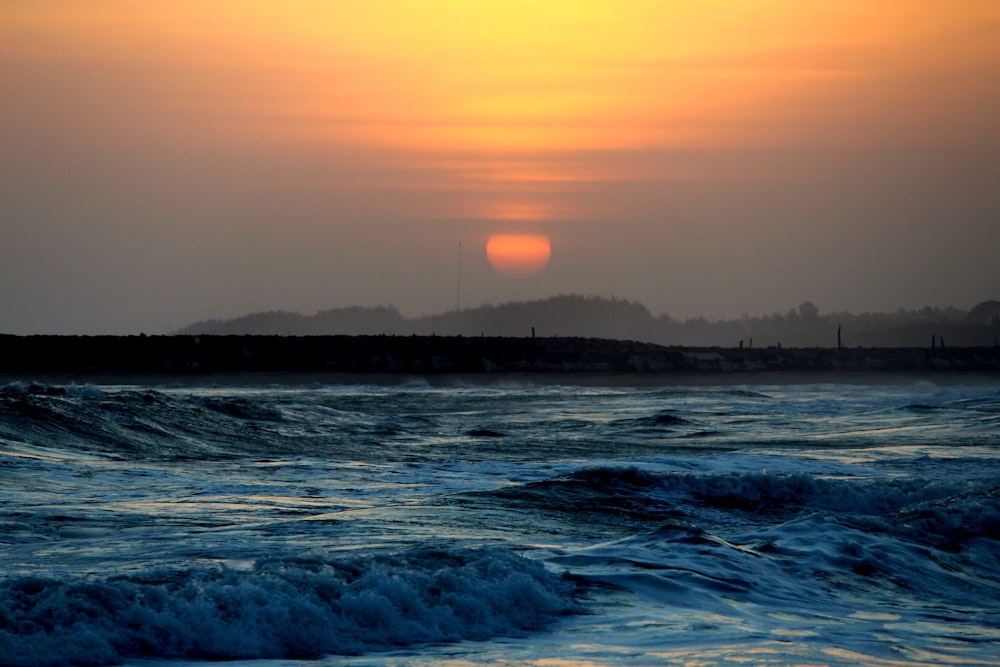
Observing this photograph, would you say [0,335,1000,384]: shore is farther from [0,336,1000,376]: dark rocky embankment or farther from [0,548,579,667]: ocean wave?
[0,548,579,667]: ocean wave

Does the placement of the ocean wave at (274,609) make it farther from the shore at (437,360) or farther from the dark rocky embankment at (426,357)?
the dark rocky embankment at (426,357)

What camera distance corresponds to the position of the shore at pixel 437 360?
195 feet

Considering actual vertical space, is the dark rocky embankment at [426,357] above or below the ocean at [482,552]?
above

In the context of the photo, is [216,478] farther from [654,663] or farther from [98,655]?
[654,663]

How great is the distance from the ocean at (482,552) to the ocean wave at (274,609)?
0.06ft

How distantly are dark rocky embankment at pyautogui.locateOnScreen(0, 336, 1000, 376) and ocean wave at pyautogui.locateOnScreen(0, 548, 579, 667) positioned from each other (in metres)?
51.6

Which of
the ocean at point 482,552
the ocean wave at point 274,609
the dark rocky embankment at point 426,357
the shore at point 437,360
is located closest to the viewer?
the ocean wave at point 274,609

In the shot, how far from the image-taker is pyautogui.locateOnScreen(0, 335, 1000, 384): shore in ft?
195

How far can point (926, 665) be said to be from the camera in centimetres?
766

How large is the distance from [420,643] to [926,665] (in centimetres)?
332

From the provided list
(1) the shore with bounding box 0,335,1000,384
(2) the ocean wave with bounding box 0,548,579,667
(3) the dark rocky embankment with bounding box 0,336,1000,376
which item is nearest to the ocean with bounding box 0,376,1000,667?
(2) the ocean wave with bounding box 0,548,579,667

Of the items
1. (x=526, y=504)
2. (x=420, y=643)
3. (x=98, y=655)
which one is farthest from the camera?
(x=526, y=504)

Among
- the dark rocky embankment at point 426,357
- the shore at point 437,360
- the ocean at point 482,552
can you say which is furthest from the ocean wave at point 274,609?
the dark rocky embankment at point 426,357

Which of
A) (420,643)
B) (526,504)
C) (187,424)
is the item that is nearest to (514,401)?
(187,424)
